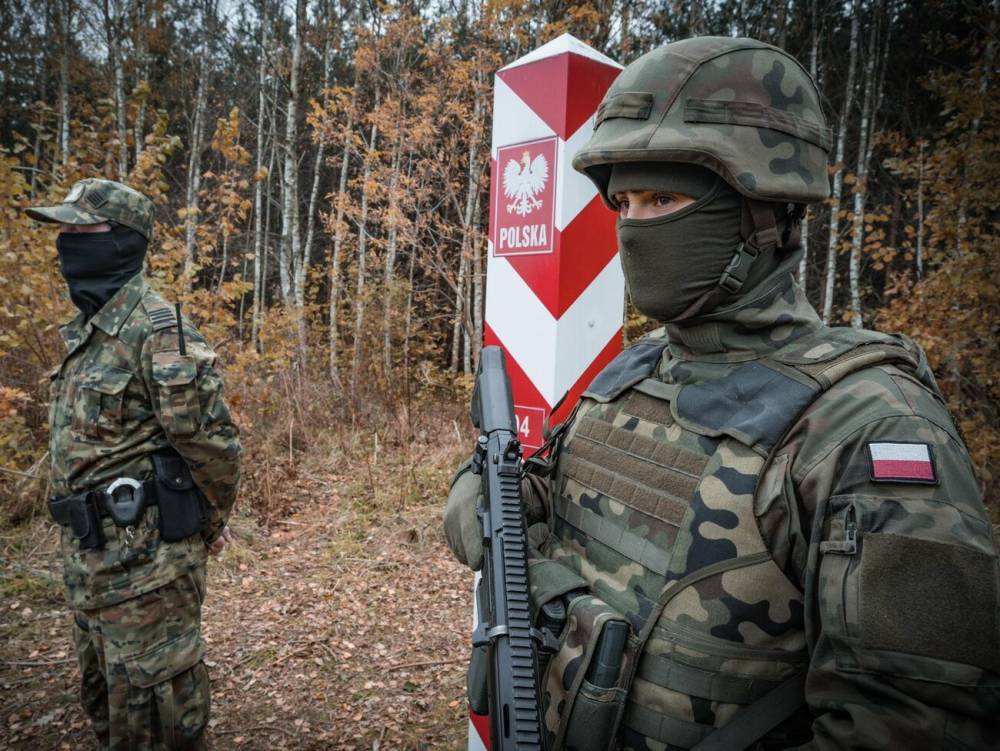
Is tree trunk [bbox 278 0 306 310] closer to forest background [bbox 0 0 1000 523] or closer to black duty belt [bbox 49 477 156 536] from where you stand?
forest background [bbox 0 0 1000 523]

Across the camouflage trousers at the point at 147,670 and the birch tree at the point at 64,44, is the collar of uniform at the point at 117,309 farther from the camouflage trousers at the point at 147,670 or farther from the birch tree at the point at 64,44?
the birch tree at the point at 64,44

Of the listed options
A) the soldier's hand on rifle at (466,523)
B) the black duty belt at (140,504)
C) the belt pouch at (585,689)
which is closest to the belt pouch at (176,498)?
the black duty belt at (140,504)

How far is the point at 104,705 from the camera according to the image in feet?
8.65

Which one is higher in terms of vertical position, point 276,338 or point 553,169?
point 553,169

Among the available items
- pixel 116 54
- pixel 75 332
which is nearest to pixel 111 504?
pixel 75 332

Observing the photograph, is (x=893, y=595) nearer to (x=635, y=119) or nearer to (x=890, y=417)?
(x=890, y=417)

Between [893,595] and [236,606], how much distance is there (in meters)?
4.41

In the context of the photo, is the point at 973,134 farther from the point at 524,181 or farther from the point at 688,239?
the point at 688,239

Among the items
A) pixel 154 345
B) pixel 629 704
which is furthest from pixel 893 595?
pixel 154 345

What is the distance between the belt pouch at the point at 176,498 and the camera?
2498mm

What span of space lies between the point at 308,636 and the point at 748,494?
3.70 metres

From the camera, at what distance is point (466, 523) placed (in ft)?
5.56

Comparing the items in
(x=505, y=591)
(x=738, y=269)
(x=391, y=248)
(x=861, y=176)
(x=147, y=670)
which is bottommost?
(x=147, y=670)

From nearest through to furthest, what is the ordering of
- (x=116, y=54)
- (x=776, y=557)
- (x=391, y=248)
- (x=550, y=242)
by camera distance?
(x=776, y=557), (x=550, y=242), (x=116, y=54), (x=391, y=248)
